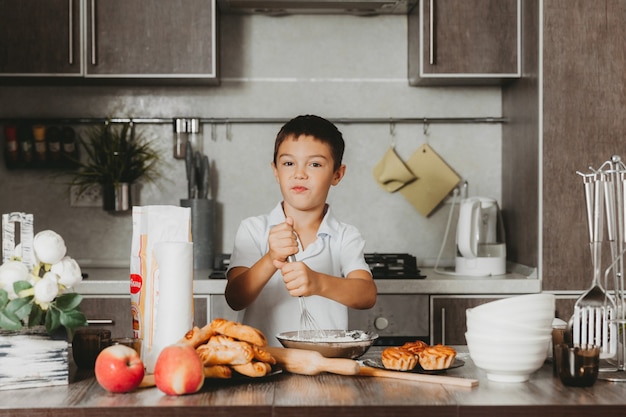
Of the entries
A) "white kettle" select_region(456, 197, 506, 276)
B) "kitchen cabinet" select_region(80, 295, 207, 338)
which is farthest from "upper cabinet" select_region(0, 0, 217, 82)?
"white kettle" select_region(456, 197, 506, 276)

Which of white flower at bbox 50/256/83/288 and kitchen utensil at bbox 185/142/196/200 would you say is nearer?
white flower at bbox 50/256/83/288

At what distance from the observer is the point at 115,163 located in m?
3.15

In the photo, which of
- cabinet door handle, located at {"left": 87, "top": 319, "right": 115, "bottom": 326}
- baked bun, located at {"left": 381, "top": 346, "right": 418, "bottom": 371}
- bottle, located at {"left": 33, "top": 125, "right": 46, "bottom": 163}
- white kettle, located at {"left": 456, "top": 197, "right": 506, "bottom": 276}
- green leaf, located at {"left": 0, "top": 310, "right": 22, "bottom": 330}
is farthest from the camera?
bottle, located at {"left": 33, "top": 125, "right": 46, "bottom": 163}

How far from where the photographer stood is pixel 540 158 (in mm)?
2818

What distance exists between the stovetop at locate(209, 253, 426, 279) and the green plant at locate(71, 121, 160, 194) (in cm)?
48

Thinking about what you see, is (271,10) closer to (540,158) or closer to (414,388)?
(540,158)

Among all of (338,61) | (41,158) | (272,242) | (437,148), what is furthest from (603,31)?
(41,158)

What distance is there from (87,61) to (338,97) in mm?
998

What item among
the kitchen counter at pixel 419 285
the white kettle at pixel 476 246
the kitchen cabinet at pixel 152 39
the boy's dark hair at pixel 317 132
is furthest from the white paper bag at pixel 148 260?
the white kettle at pixel 476 246

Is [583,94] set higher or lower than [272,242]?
higher

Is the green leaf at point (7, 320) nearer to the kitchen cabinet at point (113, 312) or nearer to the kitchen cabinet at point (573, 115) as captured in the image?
the kitchen cabinet at point (113, 312)

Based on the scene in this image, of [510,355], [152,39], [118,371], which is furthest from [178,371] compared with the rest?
[152,39]

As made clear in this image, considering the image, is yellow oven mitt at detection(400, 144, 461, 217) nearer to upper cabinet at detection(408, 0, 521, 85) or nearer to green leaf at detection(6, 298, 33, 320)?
upper cabinet at detection(408, 0, 521, 85)

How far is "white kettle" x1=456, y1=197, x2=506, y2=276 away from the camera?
9.62 ft
